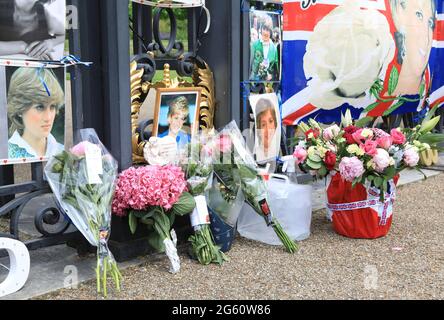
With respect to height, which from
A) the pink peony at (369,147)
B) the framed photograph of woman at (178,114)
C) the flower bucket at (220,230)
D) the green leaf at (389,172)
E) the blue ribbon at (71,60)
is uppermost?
the blue ribbon at (71,60)

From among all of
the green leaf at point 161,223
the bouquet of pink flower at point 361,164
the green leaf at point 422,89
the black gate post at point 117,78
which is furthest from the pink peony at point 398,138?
the green leaf at point 422,89

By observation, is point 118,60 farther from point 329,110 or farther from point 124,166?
point 329,110

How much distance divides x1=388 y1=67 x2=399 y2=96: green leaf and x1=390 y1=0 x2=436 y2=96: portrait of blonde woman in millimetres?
76

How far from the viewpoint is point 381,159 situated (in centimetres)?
380

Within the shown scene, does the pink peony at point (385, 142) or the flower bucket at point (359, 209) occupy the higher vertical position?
the pink peony at point (385, 142)

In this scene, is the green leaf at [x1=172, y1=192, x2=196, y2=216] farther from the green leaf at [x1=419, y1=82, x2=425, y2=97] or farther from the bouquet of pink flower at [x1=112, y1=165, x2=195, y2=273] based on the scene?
the green leaf at [x1=419, y1=82, x2=425, y2=97]

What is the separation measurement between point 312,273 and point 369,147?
40.0 inches

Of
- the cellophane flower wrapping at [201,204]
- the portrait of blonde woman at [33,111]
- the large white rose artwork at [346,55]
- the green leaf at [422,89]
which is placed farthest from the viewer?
the green leaf at [422,89]

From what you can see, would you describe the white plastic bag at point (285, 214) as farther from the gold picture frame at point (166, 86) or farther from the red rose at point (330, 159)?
the gold picture frame at point (166, 86)

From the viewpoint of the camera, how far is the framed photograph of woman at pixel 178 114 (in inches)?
153

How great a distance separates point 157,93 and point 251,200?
1.00 metres

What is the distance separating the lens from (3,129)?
3150 millimetres

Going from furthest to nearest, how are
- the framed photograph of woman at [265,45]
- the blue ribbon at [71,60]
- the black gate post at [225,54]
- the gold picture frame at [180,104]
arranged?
the framed photograph of woman at [265,45] → the black gate post at [225,54] → the gold picture frame at [180,104] → the blue ribbon at [71,60]

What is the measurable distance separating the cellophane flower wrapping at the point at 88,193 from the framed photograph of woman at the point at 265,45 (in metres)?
1.82
